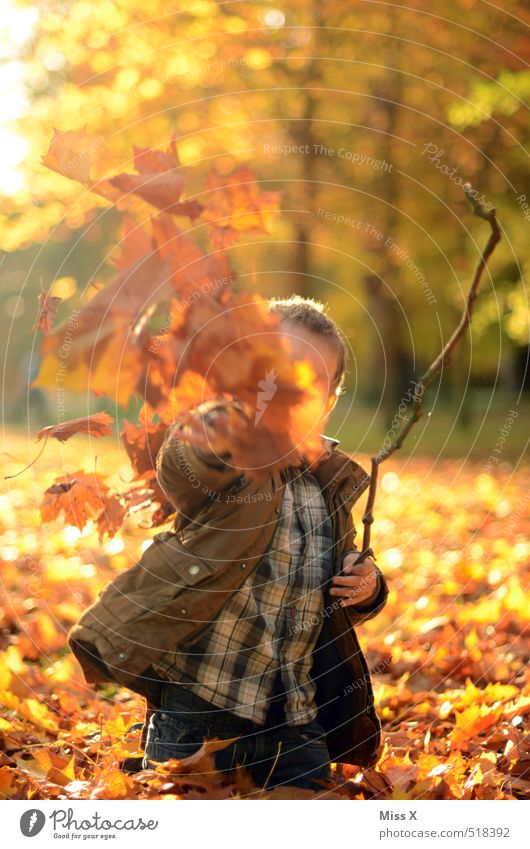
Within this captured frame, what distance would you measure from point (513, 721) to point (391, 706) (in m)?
0.50

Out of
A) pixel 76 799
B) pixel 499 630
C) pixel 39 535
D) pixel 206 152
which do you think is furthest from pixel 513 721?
pixel 206 152

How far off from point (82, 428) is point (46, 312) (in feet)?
0.97

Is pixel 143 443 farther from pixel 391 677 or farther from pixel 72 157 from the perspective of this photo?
pixel 391 677

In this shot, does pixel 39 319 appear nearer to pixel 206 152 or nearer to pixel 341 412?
pixel 206 152

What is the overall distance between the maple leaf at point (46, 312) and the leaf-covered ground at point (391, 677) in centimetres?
40

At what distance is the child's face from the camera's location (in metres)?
2.10

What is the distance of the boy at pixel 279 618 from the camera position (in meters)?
2.11

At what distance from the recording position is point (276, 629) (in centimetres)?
227

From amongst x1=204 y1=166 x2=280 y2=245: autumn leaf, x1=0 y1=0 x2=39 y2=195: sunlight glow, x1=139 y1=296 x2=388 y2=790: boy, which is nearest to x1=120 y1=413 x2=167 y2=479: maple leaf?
x1=139 y1=296 x2=388 y2=790: boy

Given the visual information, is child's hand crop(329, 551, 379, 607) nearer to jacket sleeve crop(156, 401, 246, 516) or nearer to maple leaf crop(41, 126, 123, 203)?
jacket sleeve crop(156, 401, 246, 516)

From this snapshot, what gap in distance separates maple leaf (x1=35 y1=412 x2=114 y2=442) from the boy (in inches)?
8.0

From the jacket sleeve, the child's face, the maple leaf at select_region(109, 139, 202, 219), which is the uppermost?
the maple leaf at select_region(109, 139, 202, 219)

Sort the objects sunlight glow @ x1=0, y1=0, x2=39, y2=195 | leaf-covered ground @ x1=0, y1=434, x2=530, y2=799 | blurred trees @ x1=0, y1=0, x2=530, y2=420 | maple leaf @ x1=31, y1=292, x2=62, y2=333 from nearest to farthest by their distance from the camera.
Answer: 1. maple leaf @ x1=31, y1=292, x2=62, y2=333
2. leaf-covered ground @ x1=0, y1=434, x2=530, y2=799
3. sunlight glow @ x1=0, y1=0, x2=39, y2=195
4. blurred trees @ x1=0, y1=0, x2=530, y2=420
